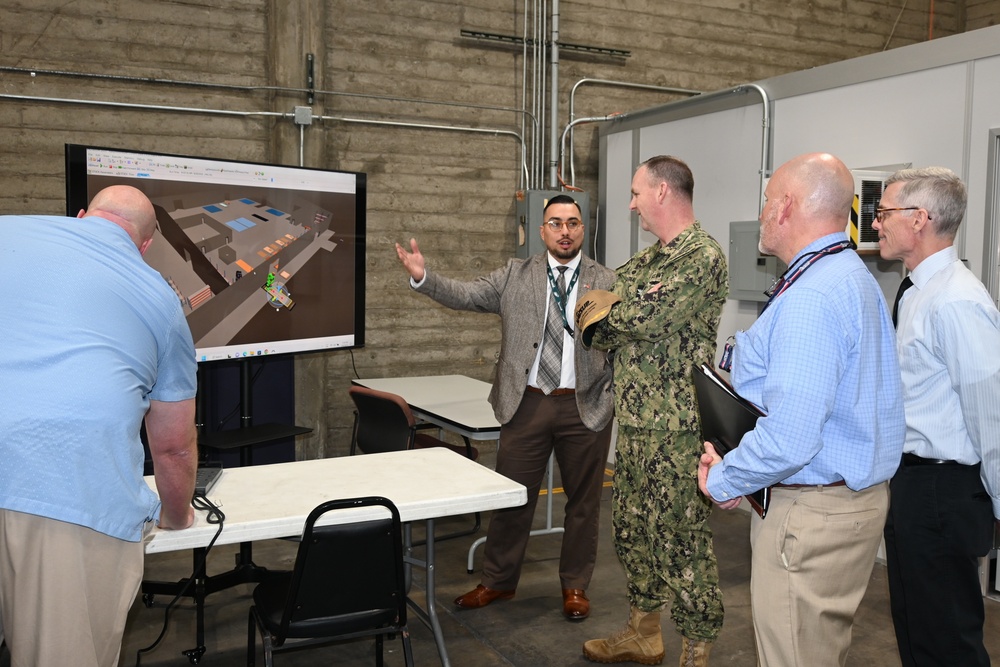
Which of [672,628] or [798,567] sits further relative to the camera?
[672,628]

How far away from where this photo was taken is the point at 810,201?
1.86 metres

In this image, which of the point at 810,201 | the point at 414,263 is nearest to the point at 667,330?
the point at 810,201

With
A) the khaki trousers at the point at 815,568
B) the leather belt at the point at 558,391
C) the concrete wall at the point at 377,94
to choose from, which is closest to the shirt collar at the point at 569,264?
the leather belt at the point at 558,391

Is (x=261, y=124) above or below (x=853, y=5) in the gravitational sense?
below

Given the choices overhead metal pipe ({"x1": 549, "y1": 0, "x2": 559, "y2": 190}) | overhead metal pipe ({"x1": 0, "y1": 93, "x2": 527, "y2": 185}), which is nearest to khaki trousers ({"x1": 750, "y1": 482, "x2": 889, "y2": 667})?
overhead metal pipe ({"x1": 0, "y1": 93, "x2": 527, "y2": 185})

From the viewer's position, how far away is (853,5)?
693 cm

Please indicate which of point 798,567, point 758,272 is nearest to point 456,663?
point 798,567

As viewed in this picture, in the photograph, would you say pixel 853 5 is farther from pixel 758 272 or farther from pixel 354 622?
pixel 354 622

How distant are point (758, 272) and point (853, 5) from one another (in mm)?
3598

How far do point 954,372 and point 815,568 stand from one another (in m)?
0.77

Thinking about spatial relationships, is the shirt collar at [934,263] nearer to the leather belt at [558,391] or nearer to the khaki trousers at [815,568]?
the khaki trousers at [815,568]

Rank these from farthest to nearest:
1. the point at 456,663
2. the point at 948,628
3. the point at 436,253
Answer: the point at 436,253
the point at 456,663
the point at 948,628

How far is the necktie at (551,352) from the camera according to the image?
11.0ft

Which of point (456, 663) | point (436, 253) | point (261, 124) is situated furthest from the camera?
point (436, 253)
